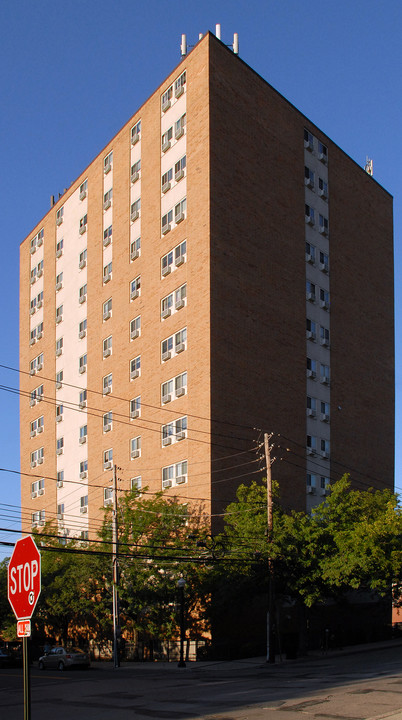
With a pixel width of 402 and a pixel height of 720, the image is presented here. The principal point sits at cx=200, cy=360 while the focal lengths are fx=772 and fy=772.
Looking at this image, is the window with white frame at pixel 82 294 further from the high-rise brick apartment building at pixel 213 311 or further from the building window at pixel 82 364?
the building window at pixel 82 364

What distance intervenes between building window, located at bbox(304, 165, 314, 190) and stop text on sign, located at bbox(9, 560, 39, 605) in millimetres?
53624

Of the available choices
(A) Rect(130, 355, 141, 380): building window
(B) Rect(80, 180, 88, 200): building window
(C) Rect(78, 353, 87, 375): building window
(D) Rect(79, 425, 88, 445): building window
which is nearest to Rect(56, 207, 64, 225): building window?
(B) Rect(80, 180, 88, 200): building window

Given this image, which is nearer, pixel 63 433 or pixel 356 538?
pixel 356 538

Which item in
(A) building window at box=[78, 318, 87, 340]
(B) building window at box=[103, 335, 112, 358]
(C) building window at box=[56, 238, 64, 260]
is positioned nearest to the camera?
(B) building window at box=[103, 335, 112, 358]

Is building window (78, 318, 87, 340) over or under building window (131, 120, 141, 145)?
under

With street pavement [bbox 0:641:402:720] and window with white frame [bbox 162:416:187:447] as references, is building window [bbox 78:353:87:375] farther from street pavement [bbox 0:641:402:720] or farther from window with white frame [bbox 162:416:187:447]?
street pavement [bbox 0:641:402:720]

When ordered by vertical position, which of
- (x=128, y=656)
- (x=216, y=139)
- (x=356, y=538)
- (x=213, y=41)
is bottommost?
(x=128, y=656)

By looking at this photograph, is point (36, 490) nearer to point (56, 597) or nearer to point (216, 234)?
point (56, 597)

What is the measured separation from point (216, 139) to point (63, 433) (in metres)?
28.3

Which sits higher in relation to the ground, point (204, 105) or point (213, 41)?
point (213, 41)

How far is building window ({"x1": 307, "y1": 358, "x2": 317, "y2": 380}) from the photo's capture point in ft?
184

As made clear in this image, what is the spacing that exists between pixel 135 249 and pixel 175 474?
1831 centimetres

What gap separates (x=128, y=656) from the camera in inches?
1954

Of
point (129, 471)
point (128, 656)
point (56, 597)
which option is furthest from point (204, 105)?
point (128, 656)
